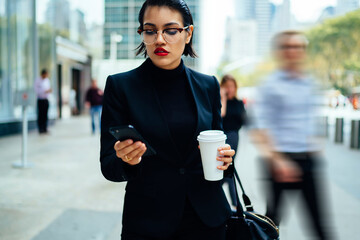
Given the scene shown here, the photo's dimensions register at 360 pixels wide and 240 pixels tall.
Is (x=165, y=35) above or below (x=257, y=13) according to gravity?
below

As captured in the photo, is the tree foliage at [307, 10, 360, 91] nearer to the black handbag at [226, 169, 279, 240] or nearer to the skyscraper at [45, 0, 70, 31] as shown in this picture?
the skyscraper at [45, 0, 70, 31]

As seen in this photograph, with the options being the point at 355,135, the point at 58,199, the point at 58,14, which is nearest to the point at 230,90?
the point at 58,199

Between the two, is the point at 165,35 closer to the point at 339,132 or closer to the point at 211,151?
the point at 211,151

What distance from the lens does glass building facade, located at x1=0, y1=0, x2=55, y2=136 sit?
1170cm

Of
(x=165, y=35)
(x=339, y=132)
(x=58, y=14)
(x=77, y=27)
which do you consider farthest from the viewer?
(x=77, y=27)

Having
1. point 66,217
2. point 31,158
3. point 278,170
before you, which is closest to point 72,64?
point 31,158

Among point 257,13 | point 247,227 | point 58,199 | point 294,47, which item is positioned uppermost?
point 257,13

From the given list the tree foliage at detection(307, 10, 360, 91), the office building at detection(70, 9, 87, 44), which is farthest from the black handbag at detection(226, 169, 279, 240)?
the office building at detection(70, 9, 87, 44)

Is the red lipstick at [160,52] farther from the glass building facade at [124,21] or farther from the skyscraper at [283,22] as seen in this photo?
the glass building facade at [124,21]

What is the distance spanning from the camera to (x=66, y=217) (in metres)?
4.12

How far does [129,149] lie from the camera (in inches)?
47.2

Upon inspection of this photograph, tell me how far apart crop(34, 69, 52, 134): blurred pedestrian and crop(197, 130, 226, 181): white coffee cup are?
10.8m

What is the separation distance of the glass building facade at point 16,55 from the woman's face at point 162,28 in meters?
10.4

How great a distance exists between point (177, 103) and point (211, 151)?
0.27 meters
